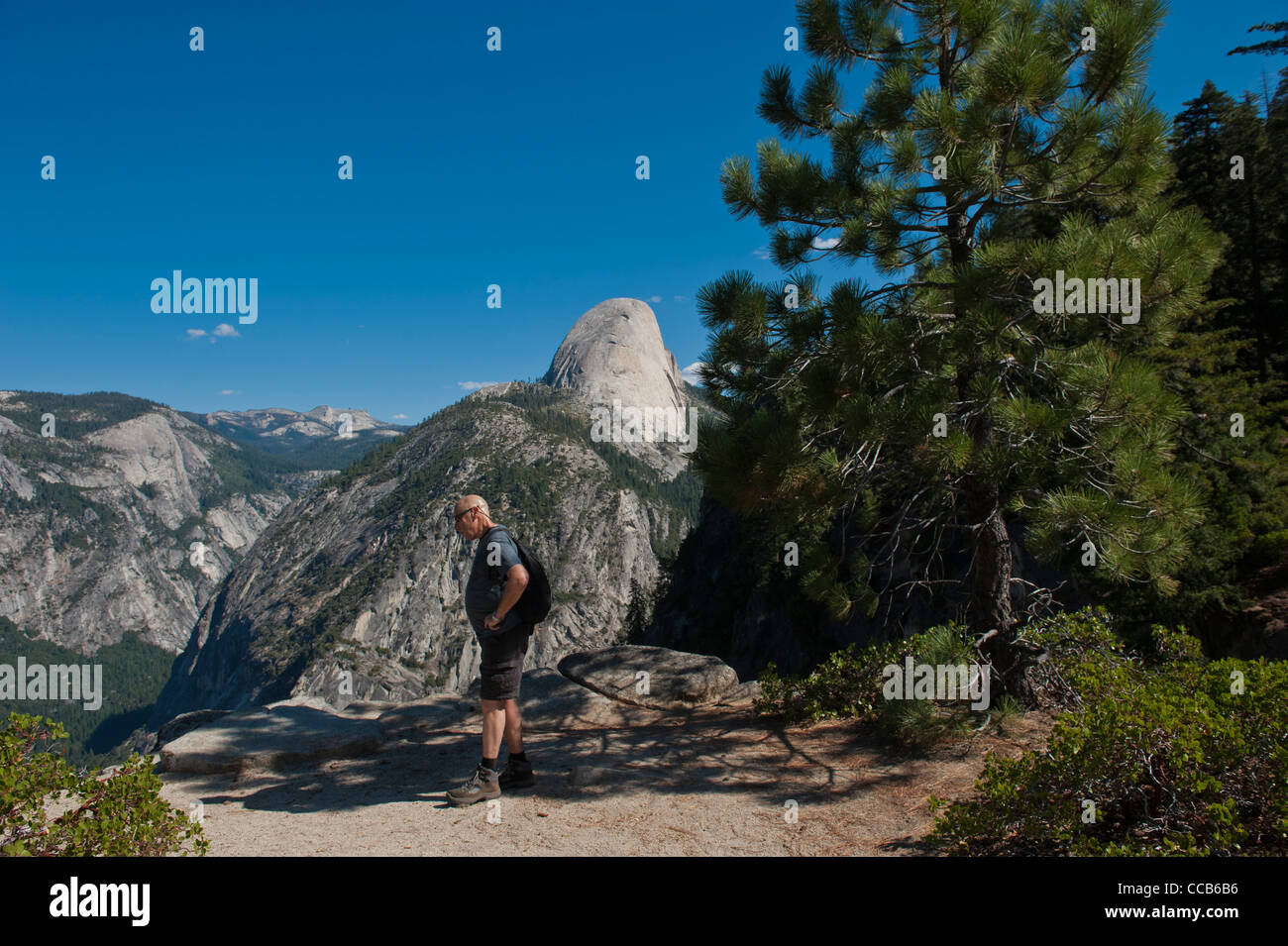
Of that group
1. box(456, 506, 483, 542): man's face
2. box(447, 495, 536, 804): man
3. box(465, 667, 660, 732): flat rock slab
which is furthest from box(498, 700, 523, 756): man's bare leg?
box(465, 667, 660, 732): flat rock slab

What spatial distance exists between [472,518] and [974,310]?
15.5ft

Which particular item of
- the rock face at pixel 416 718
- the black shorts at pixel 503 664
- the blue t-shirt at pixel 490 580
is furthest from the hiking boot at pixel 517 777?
the blue t-shirt at pixel 490 580

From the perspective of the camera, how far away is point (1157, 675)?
563 centimetres

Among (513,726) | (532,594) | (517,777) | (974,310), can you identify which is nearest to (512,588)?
(532,594)

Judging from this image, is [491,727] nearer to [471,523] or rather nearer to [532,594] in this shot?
[532,594]

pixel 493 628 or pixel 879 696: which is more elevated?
pixel 493 628

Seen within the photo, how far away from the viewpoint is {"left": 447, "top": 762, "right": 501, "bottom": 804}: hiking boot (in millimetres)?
5738

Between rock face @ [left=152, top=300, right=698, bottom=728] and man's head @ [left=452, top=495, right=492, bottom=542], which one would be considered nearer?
man's head @ [left=452, top=495, right=492, bottom=542]

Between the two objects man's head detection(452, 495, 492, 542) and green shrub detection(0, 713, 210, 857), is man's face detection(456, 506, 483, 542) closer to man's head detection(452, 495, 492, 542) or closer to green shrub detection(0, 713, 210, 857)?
man's head detection(452, 495, 492, 542)

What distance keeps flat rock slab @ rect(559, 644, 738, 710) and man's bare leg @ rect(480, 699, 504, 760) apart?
4.80 m

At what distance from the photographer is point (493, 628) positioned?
5637 millimetres

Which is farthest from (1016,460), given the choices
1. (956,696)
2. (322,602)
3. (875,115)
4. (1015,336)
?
(322,602)

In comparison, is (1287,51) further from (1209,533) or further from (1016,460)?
(1016,460)

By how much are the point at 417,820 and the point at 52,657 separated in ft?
841
